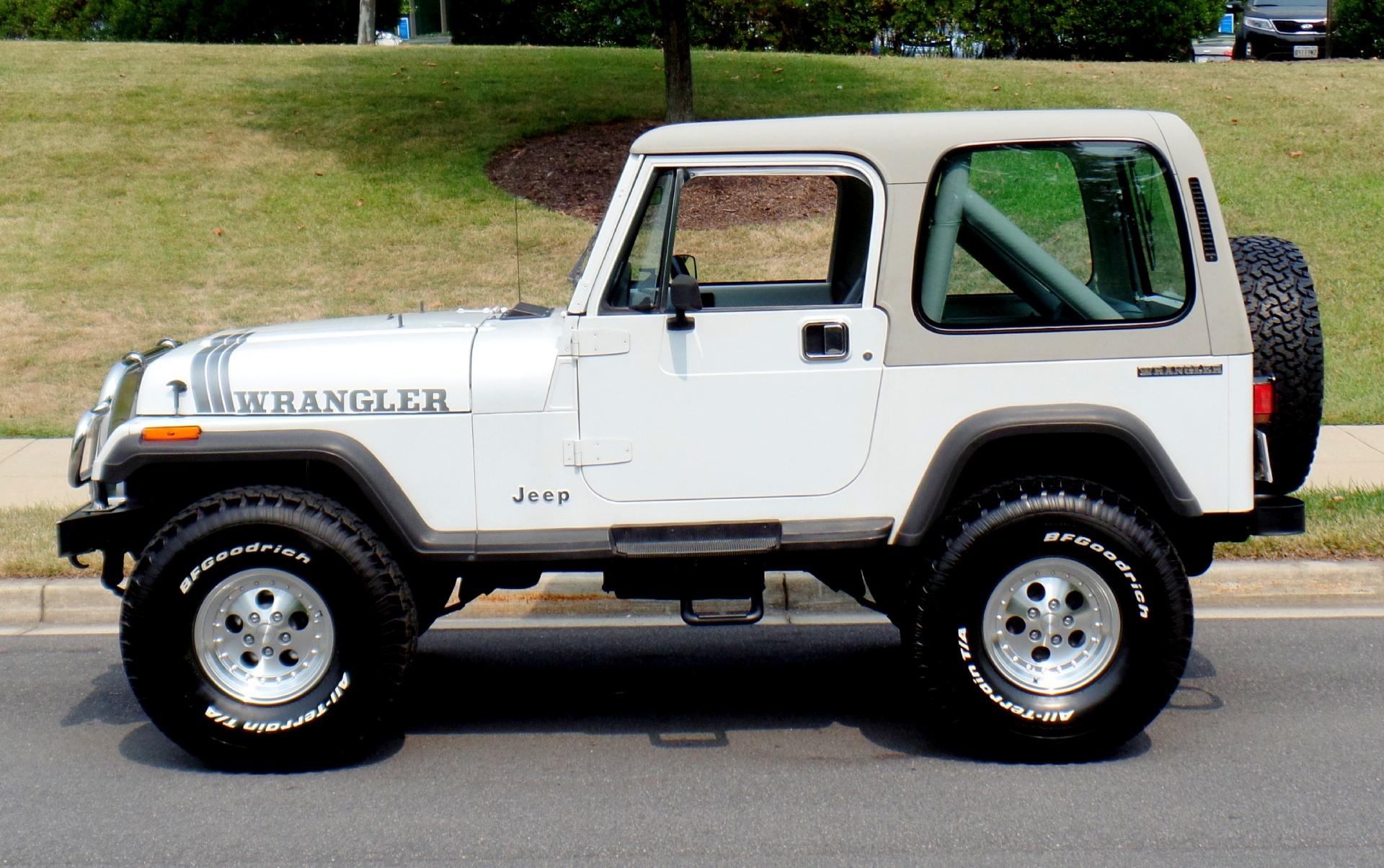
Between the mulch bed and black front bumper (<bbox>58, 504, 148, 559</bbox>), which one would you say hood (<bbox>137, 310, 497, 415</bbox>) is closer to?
black front bumper (<bbox>58, 504, 148, 559</bbox>)

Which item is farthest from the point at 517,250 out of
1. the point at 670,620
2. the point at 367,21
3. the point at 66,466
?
the point at 367,21

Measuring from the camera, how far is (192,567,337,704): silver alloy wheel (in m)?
4.68

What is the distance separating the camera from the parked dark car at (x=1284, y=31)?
964 inches

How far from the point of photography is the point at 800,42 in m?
28.1

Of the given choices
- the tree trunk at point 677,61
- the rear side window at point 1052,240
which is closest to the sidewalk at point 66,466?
the rear side window at point 1052,240

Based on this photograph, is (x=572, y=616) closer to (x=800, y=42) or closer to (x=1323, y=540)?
(x=1323, y=540)

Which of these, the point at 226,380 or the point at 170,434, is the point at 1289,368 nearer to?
the point at 226,380

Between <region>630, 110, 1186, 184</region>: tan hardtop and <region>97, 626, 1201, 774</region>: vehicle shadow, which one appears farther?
<region>97, 626, 1201, 774</region>: vehicle shadow

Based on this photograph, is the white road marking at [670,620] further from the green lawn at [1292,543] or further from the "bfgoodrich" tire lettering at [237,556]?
the "bfgoodrich" tire lettering at [237,556]

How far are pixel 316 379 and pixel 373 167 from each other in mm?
10750

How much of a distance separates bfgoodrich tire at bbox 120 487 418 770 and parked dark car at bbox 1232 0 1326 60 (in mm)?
23631

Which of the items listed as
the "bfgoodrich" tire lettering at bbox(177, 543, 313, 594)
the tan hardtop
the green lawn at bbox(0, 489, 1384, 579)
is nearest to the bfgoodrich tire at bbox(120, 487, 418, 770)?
the "bfgoodrich" tire lettering at bbox(177, 543, 313, 594)

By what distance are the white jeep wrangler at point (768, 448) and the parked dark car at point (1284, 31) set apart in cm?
2222

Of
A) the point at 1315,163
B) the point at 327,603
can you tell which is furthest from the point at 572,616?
the point at 1315,163
